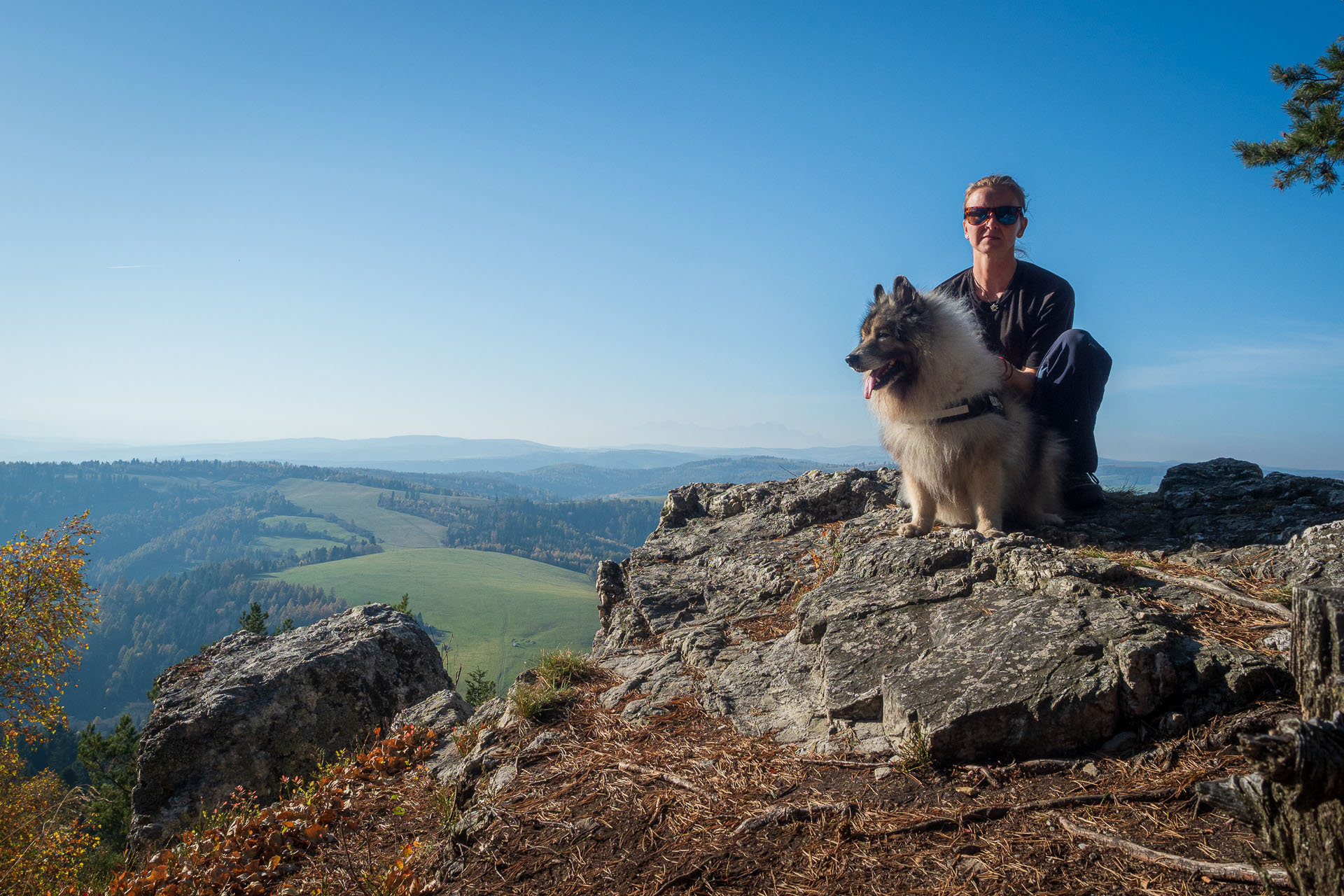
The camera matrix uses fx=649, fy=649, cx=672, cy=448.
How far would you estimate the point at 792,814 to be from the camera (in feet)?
10.2

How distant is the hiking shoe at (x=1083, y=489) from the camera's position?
6.46 m

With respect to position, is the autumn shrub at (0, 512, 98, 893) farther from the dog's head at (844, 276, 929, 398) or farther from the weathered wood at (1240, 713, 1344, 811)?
the weathered wood at (1240, 713, 1344, 811)

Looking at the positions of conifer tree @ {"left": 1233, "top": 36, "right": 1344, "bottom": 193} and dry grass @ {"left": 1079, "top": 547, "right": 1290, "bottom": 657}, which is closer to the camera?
dry grass @ {"left": 1079, "top": 547, "right": 1290, "bottom": 657}

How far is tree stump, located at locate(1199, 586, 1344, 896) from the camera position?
5.27 feet

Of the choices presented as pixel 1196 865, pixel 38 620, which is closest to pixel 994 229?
pixel 1196 865

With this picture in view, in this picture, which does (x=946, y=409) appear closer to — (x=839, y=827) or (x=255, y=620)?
(x=839, y=827)

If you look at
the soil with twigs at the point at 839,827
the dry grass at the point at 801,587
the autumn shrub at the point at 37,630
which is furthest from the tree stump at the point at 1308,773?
the autumn shrub at the point at 37,630

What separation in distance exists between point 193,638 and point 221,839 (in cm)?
17262

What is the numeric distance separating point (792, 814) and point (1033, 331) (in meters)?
5.02

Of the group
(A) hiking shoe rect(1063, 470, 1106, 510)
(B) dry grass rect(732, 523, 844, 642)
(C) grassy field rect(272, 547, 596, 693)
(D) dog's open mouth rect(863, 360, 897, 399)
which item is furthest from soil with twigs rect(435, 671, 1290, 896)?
(C) grassy field rect(272, 547, 596, 693)

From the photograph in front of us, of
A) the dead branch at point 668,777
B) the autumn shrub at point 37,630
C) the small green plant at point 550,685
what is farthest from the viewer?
the autumn shrub at point 37,630

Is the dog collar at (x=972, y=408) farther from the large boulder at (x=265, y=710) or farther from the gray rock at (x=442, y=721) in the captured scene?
the large boulder at (x=265, y=710)

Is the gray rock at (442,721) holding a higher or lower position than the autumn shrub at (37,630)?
higher

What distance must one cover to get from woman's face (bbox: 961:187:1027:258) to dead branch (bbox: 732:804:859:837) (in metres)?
5.08
